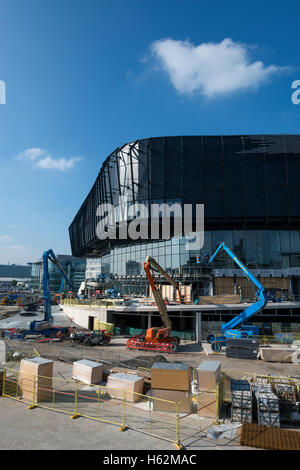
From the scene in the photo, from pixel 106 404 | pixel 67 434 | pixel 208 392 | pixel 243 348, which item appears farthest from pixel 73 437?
pixel 243 348

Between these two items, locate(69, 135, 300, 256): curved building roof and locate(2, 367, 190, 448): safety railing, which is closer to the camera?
locate(2, 367, 190, 448): safety railing

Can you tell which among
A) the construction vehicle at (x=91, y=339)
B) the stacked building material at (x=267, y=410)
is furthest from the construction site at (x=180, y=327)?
the construction vehicle at (x=91, y=339)

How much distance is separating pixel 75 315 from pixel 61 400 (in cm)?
3912

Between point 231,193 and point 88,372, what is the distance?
43.4 metres

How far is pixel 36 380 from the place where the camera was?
13805 millimetres

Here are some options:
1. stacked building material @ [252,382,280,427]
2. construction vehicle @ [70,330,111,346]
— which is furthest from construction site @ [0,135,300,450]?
construction vehicle @ [70,330,111,346]

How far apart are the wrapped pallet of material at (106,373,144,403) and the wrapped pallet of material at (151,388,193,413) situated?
1.25 meters

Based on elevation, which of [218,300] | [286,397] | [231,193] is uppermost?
[231,193]

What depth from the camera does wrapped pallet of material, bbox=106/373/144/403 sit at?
555 inches

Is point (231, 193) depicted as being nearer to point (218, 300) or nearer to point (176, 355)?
point (218, 300)

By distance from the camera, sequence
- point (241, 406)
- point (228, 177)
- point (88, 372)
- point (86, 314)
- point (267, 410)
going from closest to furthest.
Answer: point (267, 410) < point (241, 406) < point (88, 372) < point (86, 314) < point (228, 177)

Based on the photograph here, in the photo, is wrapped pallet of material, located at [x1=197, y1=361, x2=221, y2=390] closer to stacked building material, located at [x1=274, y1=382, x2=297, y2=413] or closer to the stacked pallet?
stacked building material, located at [x1=274, y1=382, x2=297, y2=413]

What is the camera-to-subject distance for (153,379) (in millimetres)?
13180
